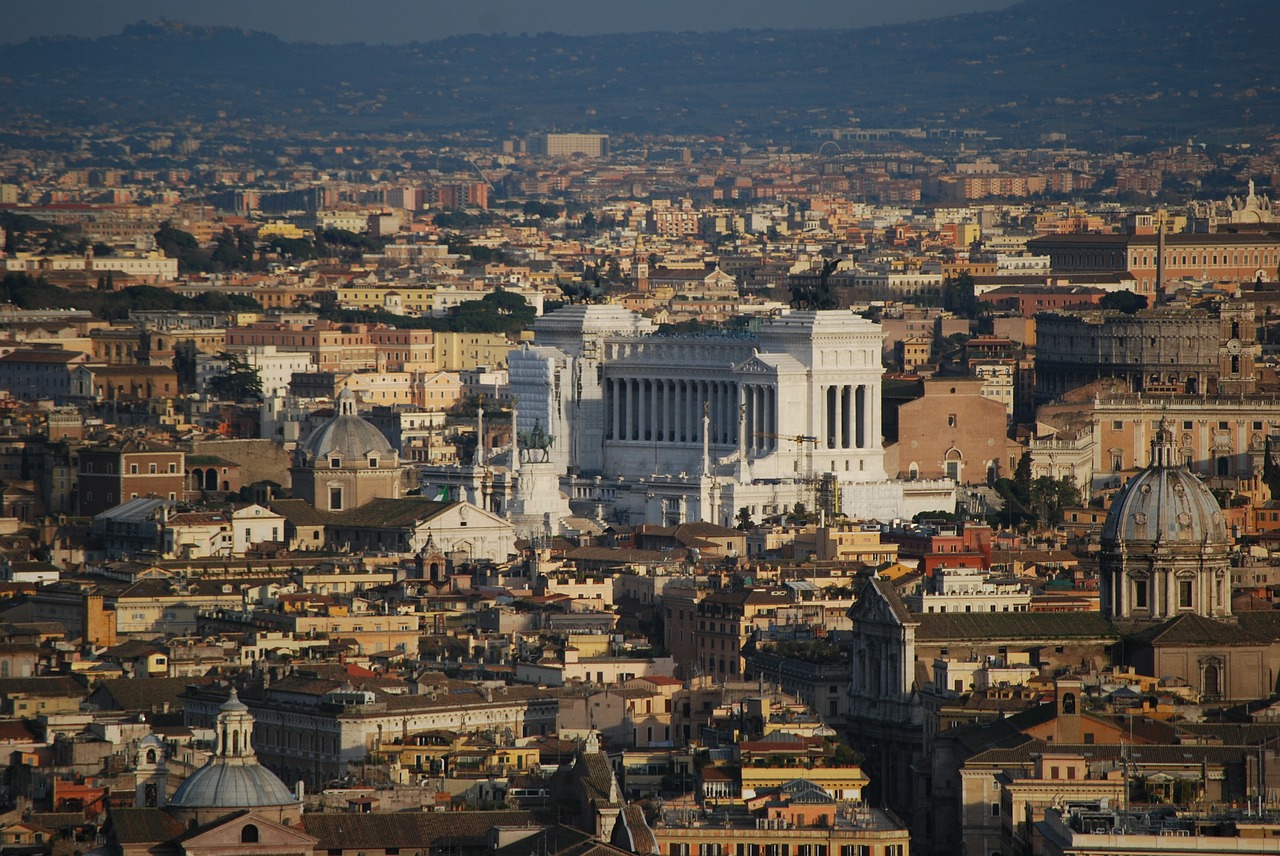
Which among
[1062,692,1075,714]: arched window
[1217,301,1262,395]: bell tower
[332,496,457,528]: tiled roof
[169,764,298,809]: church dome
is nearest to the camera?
[169,764,298,809]: church dome

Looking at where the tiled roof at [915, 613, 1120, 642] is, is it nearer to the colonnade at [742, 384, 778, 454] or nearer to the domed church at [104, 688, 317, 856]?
the domed church at [104, 688, 317, 856]

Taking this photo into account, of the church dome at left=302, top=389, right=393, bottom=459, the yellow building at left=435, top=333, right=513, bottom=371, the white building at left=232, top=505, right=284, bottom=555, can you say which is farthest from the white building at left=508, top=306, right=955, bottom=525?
the yellow building at left=435, top=333, right=513, bottom=371

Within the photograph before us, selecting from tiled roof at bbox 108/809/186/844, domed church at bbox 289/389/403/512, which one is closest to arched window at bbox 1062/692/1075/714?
tiled roof at bbox 108/809/186/844

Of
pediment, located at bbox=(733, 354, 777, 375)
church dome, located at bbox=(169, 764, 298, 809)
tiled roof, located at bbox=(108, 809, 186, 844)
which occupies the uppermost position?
pediment, located at bbox=(733, 354, 777, 375)

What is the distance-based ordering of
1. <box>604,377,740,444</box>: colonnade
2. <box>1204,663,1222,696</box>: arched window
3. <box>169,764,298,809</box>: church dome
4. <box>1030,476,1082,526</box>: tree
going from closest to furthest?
1. <box>169,764,298,809</box>: church dome
2. <box>1204,663,1222,696</box>: arched window
3. <box>1030,476,1082,526</box>: tree
4. <box>604,377,740,444</box>: colonnade

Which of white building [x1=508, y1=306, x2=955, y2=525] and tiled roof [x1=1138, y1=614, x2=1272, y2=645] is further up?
white building [x1=508, y1=306, x2=955, y2=525]

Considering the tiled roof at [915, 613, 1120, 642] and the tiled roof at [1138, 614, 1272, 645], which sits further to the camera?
the tiled roof at [915, 613, 1120, 642]

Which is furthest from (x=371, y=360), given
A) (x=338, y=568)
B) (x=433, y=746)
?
(x=433, y=746)

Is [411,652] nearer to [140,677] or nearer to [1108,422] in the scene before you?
[140,677]
